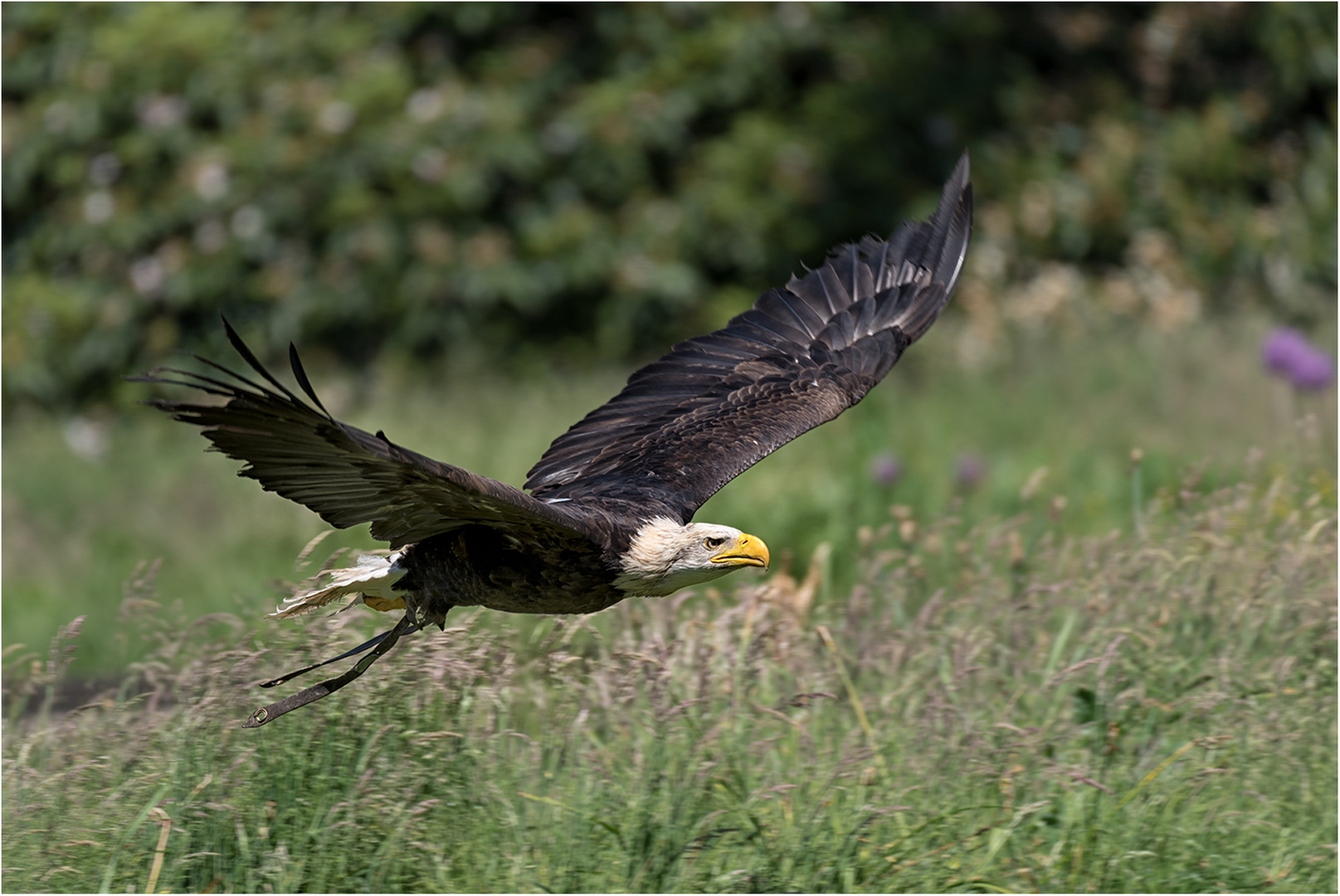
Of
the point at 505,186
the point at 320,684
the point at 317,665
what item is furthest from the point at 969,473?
the point at 505,186

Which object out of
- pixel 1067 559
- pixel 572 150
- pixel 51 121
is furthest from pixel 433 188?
pixel 1067 559

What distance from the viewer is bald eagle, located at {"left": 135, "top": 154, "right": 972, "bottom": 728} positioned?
343cm

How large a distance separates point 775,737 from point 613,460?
1284 millimetres

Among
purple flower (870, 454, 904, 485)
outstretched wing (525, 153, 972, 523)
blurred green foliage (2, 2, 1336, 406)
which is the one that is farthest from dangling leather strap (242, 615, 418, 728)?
blurred green foliage (2, 2, 1336, 406)

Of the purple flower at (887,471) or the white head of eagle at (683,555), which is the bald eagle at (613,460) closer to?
the white head of eagle at (683,555)

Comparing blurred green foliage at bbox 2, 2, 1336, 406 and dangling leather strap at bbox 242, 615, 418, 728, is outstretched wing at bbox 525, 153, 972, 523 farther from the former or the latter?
blurred green foliage at bbox 2, 2, 1336, 406

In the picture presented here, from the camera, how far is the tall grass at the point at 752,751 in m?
3.85

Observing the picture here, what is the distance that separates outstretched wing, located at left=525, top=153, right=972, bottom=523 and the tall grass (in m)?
0.50

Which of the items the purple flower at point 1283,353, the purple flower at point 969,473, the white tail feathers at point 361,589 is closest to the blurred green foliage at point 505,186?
the purple flower at point 969,473

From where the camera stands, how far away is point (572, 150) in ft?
33.0

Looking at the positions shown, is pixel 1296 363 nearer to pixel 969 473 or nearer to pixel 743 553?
pixel 969 473

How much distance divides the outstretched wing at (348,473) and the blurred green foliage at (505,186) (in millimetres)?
6125

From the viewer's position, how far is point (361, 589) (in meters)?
4.25

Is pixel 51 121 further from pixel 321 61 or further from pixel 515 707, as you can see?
pixel 515 707
